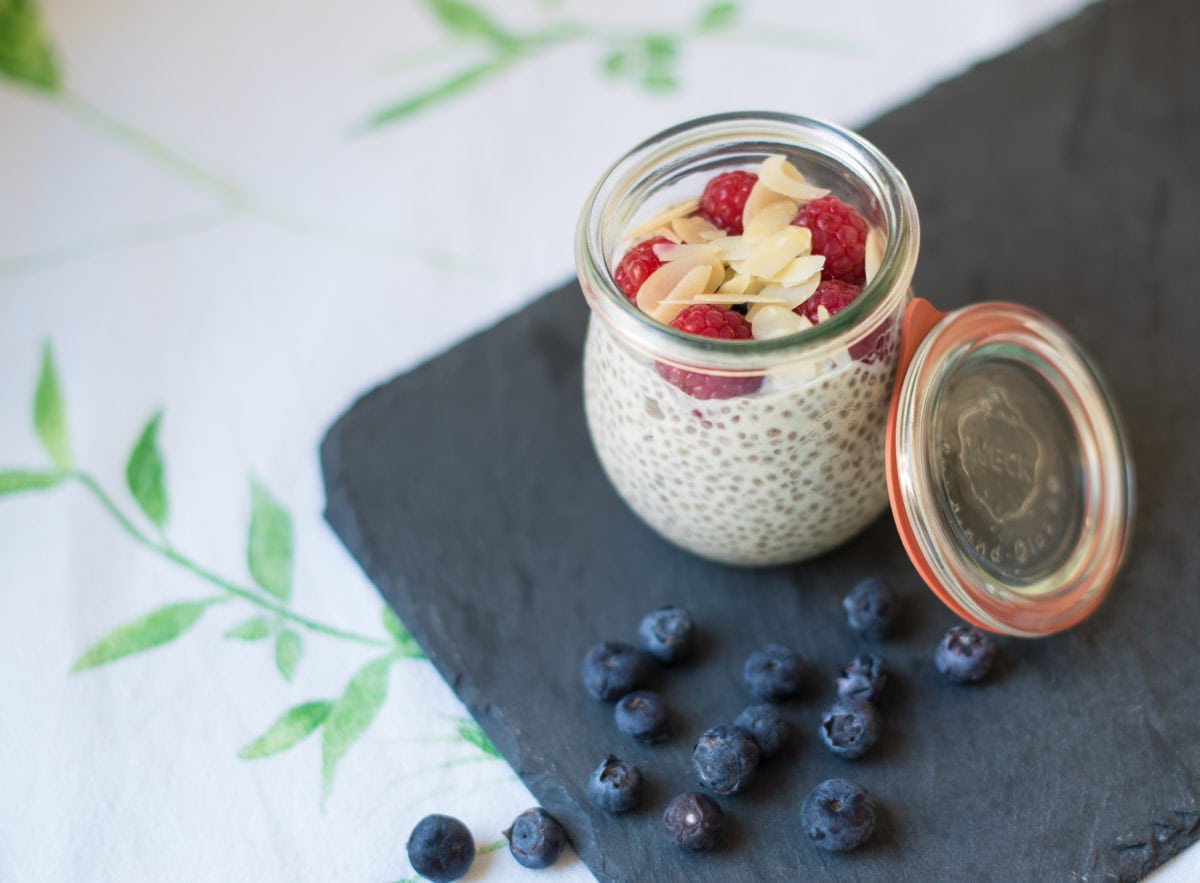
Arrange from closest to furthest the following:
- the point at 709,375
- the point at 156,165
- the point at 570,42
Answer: the point at 709,375, the point at 156,165, the point at 570,42

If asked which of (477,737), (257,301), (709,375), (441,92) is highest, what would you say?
(709,375)

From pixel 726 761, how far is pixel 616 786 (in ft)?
0.32

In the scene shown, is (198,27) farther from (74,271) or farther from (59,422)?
(59,422)

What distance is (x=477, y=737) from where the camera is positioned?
3.76 ft

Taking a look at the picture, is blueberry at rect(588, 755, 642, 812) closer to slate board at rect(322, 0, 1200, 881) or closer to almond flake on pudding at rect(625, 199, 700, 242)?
slate board at rect(322, 0, 1200, 881)

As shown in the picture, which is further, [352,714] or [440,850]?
[352,714]

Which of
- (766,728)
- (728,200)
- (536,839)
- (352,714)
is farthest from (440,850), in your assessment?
(728,200)

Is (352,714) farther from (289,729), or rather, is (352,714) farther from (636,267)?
(636,267)

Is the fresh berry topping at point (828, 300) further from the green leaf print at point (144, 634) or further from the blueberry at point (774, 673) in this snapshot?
the green leaf print at point (144, 634)

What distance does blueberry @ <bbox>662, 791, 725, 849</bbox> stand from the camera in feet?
3.34

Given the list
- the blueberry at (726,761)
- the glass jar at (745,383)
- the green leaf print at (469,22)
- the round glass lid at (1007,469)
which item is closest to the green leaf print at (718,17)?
the green leaf print at (469,22)

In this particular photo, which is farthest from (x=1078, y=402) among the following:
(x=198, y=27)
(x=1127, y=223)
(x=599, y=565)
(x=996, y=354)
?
(x=198, y=27)

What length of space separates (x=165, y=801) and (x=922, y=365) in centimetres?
78

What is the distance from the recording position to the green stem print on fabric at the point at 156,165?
5.04 ft
